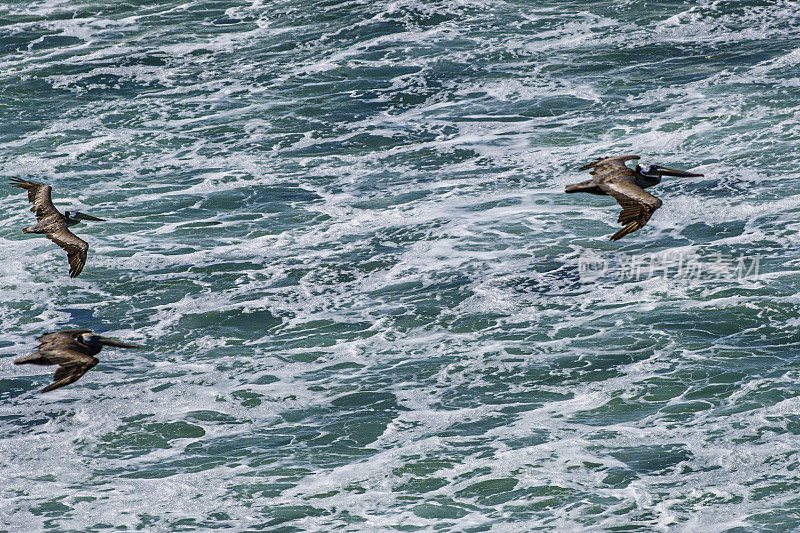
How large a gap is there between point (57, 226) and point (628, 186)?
8.87 meters

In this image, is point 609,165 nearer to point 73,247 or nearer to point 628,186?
point 628,186

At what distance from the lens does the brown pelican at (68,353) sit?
48.7ft

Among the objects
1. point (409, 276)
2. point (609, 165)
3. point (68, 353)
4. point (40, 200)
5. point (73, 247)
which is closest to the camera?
point (68, 353)

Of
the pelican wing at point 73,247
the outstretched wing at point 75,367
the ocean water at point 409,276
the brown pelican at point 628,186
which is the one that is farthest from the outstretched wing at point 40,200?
the brown pelican at point 628,186

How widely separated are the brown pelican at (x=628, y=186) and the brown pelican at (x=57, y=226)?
23.4 ft

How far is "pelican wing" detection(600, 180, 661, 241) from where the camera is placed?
49.3 feet

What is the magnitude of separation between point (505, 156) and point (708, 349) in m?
10.3

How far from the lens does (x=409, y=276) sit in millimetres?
22938

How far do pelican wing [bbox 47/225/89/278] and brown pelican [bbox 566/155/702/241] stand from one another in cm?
698

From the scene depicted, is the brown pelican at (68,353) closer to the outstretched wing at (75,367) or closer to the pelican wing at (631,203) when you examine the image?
the outstretched wing at (75,367)
